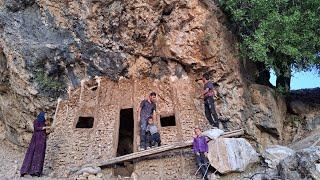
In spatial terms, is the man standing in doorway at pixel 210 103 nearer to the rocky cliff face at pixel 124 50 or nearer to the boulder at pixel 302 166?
the rocky cliff face at pixel 124 50

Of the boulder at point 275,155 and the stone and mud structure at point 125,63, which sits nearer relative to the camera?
the boulder at point 275,155

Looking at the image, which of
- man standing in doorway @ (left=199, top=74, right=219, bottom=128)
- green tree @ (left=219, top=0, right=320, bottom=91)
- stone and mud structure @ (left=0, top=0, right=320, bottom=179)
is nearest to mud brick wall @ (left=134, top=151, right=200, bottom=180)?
stone and mud structure @ (left=0, top=0, right=320, bottom=179)

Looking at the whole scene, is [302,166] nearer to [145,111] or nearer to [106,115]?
[145,111]

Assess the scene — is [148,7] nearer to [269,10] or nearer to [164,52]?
[164,52]

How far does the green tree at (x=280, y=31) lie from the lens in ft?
47.1

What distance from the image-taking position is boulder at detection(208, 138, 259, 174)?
11516 mm

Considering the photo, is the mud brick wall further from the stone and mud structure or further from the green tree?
the green tree

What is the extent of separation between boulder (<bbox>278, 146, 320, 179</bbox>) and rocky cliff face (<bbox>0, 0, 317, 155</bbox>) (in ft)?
15.4

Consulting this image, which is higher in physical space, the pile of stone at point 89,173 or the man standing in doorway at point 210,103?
the man standing in doorway at point 210,103

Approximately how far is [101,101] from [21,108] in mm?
3121

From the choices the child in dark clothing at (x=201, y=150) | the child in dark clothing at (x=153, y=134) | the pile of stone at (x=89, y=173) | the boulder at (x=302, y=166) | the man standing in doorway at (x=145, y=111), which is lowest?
the boulder at (x=302, y=166)

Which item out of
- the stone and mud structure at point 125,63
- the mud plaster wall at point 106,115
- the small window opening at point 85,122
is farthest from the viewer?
the small window opening at point 85,122

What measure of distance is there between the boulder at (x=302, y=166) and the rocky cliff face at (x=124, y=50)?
470cm

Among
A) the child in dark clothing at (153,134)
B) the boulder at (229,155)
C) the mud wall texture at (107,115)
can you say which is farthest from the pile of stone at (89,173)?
the boulder at (229,155)
